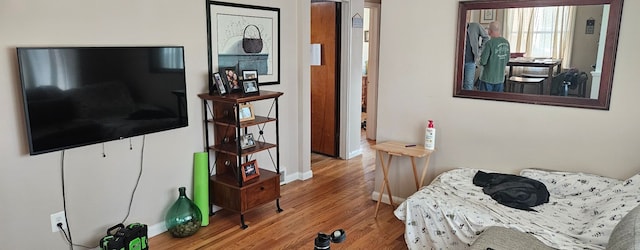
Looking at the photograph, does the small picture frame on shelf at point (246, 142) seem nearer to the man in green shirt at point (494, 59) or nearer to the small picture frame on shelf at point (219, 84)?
the small picture frame on shelf at point (219, 84)

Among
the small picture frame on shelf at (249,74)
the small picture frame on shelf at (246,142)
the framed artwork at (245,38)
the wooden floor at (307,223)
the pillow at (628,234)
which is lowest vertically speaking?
the wooden floor at (307,223)

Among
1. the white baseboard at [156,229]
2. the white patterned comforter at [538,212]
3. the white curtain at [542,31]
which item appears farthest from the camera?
the white baseboard at [156,229]

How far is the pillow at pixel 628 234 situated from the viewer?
71.6 inches

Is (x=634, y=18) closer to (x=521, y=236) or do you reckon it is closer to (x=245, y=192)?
(x=521, y=236)

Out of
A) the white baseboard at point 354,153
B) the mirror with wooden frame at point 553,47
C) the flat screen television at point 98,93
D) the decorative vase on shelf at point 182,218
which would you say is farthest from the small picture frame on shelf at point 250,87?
the white baseboard at point 354,153

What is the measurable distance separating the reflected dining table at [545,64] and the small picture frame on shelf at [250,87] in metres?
1.88

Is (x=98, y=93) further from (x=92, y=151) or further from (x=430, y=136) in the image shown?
(x=430, y=136)

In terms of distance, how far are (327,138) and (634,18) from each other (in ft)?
11.3

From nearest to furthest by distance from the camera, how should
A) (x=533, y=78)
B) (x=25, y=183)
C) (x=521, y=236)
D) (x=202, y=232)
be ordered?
(x=521, y=236), (x=25, y=183), (x=533, y=78), (x=202, y=232)

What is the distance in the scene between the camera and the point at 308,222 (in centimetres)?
356

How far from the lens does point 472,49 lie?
130 inches

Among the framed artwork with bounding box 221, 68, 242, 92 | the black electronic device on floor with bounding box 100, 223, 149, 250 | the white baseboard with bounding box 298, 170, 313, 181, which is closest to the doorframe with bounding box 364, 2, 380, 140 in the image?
the white baseboard with bounding box 298, 170, 313, 181

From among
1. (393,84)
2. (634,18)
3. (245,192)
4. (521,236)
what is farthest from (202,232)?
(634,18)

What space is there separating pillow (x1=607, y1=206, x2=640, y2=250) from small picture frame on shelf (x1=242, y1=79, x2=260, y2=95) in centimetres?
247
